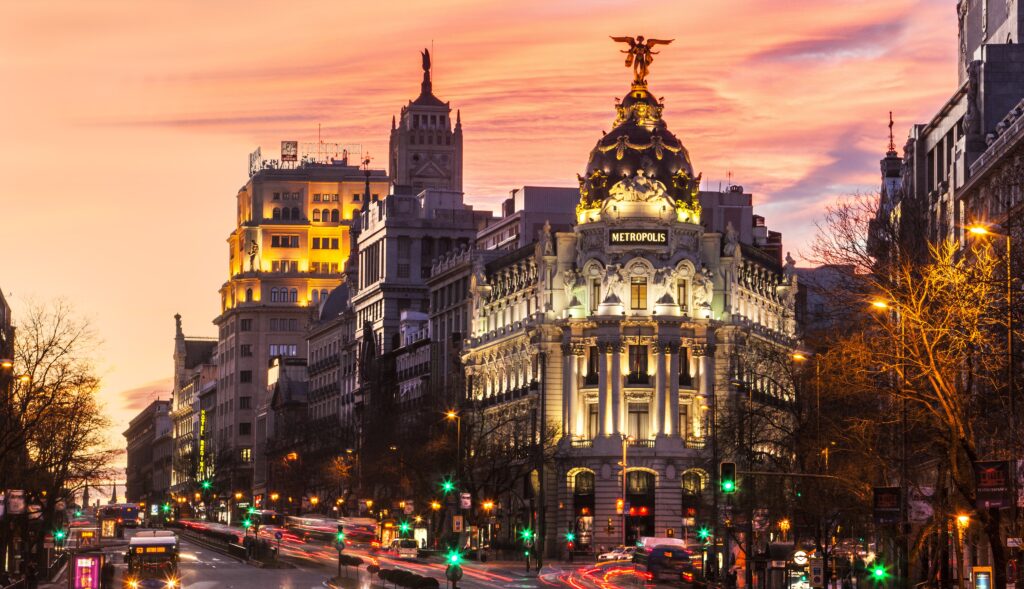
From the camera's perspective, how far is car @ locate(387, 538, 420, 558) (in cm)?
14112

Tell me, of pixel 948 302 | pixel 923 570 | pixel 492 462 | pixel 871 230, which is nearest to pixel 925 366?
pixel 948 302

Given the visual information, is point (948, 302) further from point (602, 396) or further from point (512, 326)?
point (512, 326)

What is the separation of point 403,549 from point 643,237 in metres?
34.7

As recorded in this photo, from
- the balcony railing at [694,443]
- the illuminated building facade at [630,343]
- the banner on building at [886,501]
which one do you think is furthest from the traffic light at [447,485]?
the banner on building at [886,501]

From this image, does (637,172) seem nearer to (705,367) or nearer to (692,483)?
(705,367)

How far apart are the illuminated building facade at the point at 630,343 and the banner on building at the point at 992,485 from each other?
336ft

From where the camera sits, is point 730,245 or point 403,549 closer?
point 403,549

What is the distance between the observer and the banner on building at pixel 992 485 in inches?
2103

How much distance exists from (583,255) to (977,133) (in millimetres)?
Result: 68138

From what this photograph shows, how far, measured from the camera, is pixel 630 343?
164 metres

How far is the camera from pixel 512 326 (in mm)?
174250

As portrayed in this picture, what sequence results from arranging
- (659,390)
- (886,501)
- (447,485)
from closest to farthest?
(886,501)
(447,485)
(659,390)

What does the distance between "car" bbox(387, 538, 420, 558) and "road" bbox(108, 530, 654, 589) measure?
114 cm

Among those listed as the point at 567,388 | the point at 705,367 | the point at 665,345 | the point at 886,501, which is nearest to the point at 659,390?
the point at 665,345
